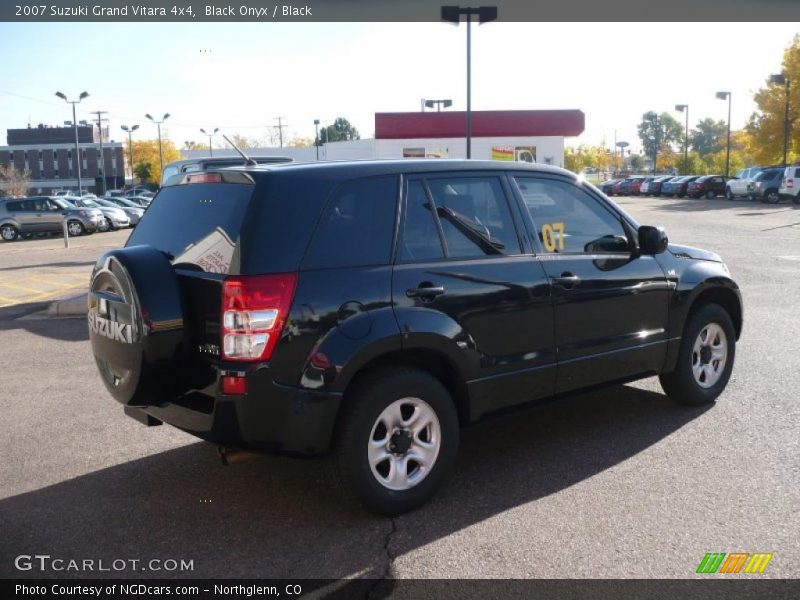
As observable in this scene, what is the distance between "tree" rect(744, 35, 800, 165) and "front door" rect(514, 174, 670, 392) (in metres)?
52.0

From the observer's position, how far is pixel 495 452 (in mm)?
5227

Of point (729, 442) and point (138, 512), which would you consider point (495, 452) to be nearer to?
point (729, 442)

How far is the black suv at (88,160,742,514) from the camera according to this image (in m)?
3.88

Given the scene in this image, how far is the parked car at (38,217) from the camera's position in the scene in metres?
31.8

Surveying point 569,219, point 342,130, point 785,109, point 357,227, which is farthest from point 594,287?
point 342,130

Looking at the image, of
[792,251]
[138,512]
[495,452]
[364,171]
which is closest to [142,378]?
[138,512]

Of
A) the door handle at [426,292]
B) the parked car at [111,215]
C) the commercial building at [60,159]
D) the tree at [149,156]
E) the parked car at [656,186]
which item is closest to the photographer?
the door handle at [426,292]

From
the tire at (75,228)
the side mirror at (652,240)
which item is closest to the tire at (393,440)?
the side mirror at (652,240)

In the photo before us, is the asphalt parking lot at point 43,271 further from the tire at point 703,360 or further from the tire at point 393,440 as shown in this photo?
the tire at point 703,360

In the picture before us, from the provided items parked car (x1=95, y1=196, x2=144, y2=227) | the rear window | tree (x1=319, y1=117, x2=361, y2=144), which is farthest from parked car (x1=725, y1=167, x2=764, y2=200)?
tree (x1=319, y1=117, x2=361, y2=144)

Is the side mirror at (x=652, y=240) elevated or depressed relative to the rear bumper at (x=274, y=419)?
elevated

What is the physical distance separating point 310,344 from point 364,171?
40.9 inches

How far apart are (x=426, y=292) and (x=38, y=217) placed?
31.5 meters

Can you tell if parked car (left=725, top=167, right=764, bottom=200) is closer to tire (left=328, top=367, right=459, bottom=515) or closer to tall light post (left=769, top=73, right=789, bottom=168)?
tall light post (left=769, top=73, right=789, bottom=168)
